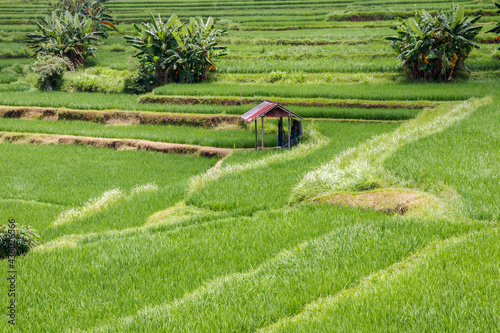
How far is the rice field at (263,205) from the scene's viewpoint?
4488 millimetres

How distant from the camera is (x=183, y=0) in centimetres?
4481

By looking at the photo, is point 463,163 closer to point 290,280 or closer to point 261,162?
point 261,162

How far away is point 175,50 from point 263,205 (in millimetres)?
13887

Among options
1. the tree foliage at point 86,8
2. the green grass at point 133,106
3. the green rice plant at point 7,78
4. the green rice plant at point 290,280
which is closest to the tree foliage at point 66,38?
the green rice plant at point 7,78

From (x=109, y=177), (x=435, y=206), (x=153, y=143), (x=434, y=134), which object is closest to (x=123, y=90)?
(x=153, y=143)

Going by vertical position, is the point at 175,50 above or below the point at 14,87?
above

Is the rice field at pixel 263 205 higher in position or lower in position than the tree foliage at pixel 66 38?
lower

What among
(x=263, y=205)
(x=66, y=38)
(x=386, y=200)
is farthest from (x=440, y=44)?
(x=66, y=38)

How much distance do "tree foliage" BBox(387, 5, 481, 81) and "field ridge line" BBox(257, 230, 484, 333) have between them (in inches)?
506

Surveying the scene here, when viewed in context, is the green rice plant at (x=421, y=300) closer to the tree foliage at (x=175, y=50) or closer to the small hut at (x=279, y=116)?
the small hut at (x=279, y=116)

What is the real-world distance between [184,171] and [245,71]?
33.5ft

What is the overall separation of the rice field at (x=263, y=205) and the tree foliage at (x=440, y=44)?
0.69 metres

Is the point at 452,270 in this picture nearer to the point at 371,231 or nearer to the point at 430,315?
the point at 430,315

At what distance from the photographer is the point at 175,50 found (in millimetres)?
20531
